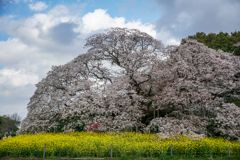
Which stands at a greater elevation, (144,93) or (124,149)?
(144,93)

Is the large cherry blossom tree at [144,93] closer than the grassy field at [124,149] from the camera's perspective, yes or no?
No

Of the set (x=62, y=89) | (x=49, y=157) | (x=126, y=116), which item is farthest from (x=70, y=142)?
(x=62, y=89)

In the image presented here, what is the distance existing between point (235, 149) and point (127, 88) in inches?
378

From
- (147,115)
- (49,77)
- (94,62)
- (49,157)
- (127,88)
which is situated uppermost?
(94,62)

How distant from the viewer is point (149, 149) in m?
12.9

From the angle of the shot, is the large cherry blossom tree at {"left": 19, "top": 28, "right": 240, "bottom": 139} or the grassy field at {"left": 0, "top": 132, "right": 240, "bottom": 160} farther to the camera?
the large cherry blossom tree at {"left": 19, "top": 28, "right": 240, "bottom": 139}

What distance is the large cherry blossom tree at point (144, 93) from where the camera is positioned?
594 inches

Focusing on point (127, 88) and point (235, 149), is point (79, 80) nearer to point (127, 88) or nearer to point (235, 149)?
point (127, 88)

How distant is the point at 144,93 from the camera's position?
63.0 ft

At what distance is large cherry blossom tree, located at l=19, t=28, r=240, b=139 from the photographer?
15094 mm

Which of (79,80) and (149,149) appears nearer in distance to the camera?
(149,149)

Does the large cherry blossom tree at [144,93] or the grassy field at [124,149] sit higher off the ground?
the large cherry blossom tree at [144,93]

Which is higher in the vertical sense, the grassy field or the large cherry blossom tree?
the large cherry blossom tree

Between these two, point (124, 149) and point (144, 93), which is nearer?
point (124, 149)
